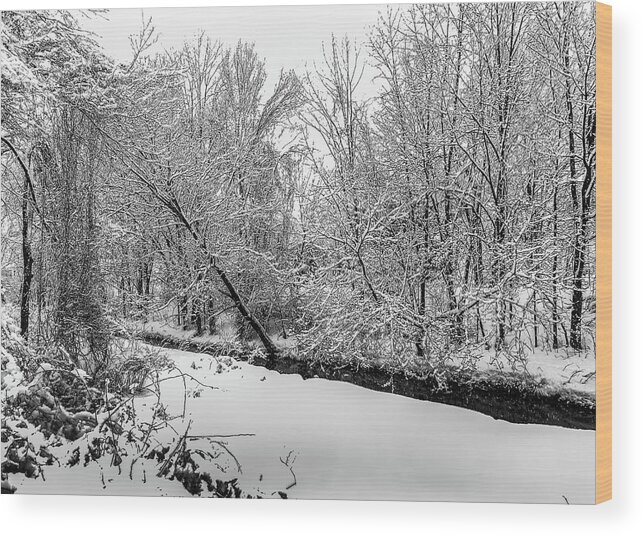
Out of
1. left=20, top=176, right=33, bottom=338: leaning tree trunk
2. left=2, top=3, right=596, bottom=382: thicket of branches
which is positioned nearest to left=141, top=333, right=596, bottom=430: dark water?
left=2, top=3, right=596, bottom=382: thicket of branches

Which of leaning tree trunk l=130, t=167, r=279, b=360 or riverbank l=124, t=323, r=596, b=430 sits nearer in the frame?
riverbank l=124, t=323, r=596, b=430

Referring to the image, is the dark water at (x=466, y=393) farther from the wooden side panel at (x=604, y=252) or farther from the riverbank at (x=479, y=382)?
the wooden side panel at (x=604, y=252)

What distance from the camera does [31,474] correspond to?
4.22 metres

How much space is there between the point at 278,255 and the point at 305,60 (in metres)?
1.25

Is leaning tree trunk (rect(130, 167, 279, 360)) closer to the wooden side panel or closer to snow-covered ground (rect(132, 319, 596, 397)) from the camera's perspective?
snow-covered ground (rect(132, 319, 596, 397))

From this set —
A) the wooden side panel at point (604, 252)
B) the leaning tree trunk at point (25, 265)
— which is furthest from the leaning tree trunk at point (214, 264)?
the wooden side panel at point (604, 252)

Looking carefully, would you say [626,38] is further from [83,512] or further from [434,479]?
[83,512]

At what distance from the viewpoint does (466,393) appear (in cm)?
403

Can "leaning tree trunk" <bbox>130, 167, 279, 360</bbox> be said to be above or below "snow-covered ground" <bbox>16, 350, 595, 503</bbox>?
above

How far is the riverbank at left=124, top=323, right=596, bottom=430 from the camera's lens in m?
3.88

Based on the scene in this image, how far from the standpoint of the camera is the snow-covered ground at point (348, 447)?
12.8 feet

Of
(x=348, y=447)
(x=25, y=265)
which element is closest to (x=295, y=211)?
(x=348, y=447)

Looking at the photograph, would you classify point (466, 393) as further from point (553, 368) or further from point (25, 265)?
point (25, 265)

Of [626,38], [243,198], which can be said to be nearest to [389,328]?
[243,198]
